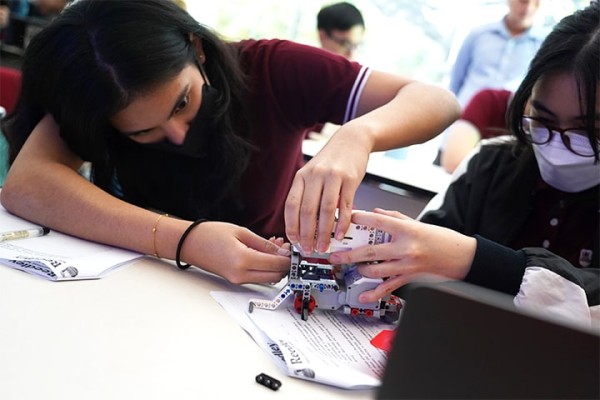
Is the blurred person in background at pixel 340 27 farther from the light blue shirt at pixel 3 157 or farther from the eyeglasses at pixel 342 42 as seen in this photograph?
the light blue shirt at pixel 3 157

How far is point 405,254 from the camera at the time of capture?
779mm

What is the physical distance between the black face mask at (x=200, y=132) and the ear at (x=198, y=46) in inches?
2.5

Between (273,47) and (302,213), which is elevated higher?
(273,47)

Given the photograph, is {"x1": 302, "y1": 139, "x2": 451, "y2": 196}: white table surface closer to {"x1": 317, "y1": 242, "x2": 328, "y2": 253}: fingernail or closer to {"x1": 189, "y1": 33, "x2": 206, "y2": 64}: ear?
{"x1": 189, "y1": 33, "x2": 206, "y2": 64}: ear

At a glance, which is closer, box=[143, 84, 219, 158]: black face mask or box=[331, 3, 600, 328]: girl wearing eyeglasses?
box=[331, 3, 600, 328]: girl wearing eyeglasses

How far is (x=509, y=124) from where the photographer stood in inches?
43.9

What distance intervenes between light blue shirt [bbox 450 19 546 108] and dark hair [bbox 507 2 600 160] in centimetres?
229

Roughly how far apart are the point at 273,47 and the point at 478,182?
0.52m

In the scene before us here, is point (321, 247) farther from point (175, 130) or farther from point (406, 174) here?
point (406, 174)

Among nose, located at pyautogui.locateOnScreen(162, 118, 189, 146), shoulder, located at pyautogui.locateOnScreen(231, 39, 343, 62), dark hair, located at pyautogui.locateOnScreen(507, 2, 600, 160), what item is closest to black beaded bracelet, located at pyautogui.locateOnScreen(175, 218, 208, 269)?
nose, located at pyautogui.locateOnScreen(162, 118, 189, 146)

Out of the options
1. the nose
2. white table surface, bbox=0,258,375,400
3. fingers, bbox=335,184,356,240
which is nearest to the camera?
white table surface, bbox=0,258,375,400

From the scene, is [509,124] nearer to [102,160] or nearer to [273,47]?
[273,47]

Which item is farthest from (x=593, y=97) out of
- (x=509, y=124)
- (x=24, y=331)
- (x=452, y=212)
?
(x=24, y=331)

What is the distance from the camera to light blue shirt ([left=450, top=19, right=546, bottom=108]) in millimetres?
3246
